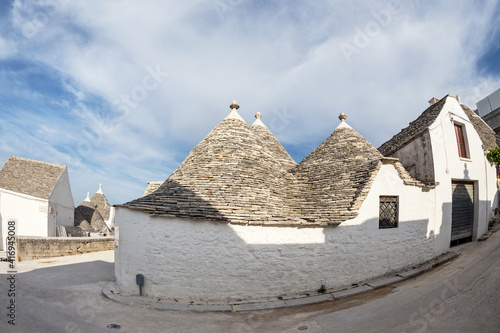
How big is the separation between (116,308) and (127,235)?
1833mm

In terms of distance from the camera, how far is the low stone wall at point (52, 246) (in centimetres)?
1168

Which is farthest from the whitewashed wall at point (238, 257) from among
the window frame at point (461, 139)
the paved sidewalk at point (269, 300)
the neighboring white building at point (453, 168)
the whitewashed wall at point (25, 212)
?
the whitewashed wall at point (25, 212)

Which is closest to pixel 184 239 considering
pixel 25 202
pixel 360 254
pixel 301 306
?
pixel 301 306

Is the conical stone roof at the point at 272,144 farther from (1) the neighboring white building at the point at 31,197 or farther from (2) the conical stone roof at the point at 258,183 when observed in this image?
(1) the neighboring white building at the point at 31,197

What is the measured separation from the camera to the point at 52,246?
12875 millimetres

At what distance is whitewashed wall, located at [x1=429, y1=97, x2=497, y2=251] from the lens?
8945mm

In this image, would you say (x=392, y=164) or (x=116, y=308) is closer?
(x=116, y=308)

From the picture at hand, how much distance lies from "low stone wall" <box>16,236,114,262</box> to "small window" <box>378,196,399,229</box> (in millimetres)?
15905

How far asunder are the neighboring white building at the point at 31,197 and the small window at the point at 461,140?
24065 mm

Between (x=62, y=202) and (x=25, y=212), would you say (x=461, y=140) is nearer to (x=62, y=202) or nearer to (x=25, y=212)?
(x=25, y=212)

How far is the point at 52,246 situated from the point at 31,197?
5.65m

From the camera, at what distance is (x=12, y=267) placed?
9.77m

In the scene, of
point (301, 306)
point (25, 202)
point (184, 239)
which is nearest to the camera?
point (301, 306)

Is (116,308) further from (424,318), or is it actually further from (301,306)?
(424,318)
